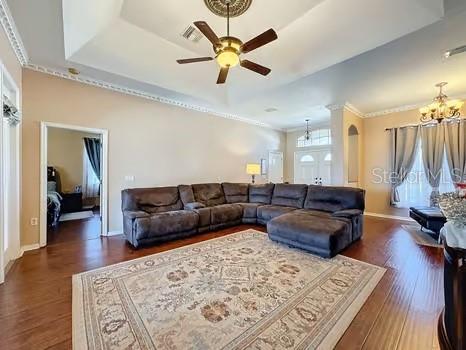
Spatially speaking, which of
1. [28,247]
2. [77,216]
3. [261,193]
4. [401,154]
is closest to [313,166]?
[401,154]

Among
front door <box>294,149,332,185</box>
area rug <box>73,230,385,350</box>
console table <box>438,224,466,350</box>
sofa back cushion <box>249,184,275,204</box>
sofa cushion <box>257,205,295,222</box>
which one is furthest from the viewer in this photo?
front door <box>294,149,332,185</box>

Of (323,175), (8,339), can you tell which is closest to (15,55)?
(8,339)

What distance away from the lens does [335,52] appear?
3.11 metres

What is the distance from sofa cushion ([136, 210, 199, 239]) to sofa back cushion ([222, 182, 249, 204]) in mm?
1617

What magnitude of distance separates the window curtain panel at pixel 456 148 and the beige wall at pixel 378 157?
0.89m

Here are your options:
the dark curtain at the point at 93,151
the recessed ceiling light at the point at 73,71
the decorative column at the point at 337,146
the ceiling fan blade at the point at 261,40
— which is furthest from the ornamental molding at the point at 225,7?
the dark curtain at the point at 93,151

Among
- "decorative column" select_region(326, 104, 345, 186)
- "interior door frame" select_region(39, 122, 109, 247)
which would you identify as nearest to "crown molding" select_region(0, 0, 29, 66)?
"interior door frame" select_region(39, 122, 109, 247)

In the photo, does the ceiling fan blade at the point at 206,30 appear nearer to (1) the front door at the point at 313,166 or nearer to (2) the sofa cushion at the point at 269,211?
(2) the sofa cushion at the point at 269,211

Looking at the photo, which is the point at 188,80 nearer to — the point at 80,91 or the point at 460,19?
the point at 80,91

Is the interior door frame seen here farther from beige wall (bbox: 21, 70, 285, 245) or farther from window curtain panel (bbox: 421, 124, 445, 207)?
window curtain panel (bbox: 421, 124, 445, 207)

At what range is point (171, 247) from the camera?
3.53 metres

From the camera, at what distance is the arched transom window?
7.45m

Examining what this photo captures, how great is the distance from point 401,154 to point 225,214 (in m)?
4.80

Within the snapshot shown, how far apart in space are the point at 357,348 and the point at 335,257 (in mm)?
1653
